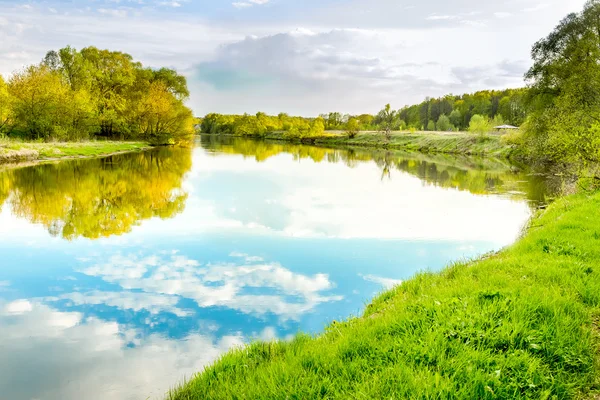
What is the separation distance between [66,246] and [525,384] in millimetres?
10409

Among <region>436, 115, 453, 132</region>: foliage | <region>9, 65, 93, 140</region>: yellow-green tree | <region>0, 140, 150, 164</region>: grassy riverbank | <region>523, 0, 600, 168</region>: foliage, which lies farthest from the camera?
<region>436, 115, 453, 132</region>: foliage

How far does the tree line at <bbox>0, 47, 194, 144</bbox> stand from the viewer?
1486 inches

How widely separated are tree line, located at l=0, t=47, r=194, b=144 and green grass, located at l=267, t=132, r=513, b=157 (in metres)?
40.0

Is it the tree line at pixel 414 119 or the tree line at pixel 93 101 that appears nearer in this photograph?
the tree line at pixel 93 101

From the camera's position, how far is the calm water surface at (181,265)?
542cm

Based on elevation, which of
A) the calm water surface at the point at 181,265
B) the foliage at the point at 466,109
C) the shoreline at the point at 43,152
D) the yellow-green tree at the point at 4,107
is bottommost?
the calm water surface at the point at 181,265

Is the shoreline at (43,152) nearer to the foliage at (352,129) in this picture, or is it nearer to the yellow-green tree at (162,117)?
the yellow-green tree at (162,117)

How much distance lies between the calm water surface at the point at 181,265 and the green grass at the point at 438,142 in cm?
4222

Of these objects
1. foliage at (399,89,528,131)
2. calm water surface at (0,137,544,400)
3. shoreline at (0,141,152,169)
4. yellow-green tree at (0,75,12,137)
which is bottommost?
calm water surface at (0,137,544,400)

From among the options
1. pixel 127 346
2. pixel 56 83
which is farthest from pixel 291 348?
pixel 56 83

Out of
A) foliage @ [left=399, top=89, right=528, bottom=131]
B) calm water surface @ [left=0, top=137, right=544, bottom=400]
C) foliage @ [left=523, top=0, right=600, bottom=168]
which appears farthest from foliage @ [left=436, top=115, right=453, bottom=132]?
calm water surface @ [left=0, top=137, right=544, bottom=400]

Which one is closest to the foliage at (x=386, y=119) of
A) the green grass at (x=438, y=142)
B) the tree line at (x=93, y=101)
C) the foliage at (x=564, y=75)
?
the green grass at (x=438, y=142)

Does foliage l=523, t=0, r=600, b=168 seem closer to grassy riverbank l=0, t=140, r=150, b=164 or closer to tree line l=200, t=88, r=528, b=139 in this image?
grassy riverbank l=0, t=140, r=150, b=164

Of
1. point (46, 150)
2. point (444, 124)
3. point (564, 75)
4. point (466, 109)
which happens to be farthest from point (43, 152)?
point (466, 109)
